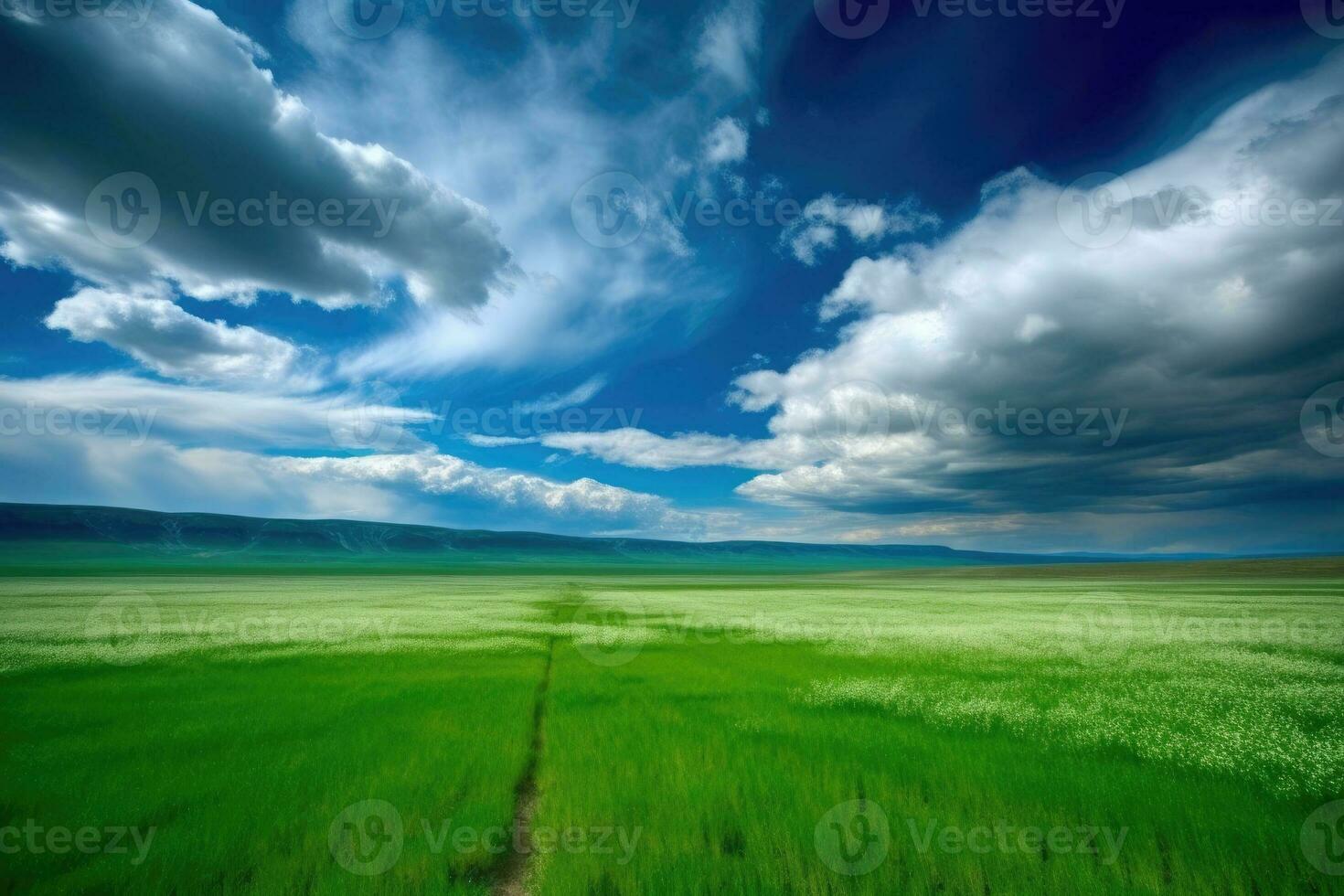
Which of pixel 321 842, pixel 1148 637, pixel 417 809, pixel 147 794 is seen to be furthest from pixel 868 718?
pixel 1148 637

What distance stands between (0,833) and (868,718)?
46.0 ft

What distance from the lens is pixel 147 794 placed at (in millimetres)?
8086

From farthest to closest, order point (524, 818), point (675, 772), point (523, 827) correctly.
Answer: point (675, 772) → point (524, 818) → point (523, 827)

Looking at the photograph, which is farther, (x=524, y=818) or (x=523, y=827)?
(x=524, y=818)

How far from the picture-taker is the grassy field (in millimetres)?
6410

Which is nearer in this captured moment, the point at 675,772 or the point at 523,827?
the point at 523,827

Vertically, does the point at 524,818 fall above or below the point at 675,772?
below

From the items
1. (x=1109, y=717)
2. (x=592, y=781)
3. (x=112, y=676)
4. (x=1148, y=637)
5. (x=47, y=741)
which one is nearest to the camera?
(x=592, y=781)

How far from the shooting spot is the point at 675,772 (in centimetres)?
918

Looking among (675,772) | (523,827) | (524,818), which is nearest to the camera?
(523,827)

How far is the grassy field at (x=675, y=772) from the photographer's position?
21.0ft

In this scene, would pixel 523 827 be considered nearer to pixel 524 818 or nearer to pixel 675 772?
pixel 524 818

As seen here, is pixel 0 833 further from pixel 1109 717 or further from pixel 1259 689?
pixel 1259 689

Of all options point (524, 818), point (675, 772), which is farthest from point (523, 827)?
point (675, 772)
